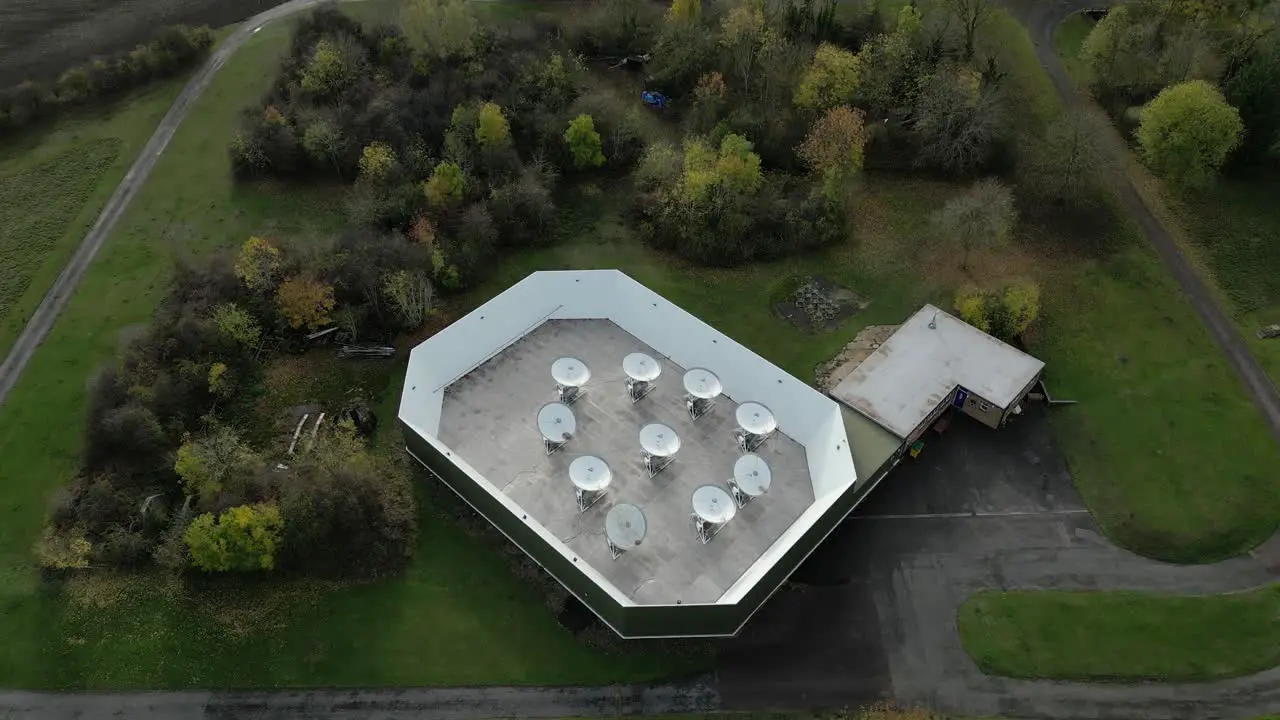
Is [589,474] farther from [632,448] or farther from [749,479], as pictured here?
[749,479]

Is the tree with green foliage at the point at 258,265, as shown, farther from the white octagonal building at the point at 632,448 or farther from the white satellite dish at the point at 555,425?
the white satellite dish at the point at 555,425

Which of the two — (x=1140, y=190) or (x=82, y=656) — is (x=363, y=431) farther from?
(x=1140, y=190)

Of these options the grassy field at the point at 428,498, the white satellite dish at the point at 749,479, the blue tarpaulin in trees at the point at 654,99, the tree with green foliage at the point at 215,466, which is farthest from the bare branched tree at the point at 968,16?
the tree with green foliage at the point at 215,466

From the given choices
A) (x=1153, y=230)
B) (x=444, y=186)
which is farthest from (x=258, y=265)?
(x=1153, y=230)

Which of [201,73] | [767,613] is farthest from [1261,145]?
[201,73]

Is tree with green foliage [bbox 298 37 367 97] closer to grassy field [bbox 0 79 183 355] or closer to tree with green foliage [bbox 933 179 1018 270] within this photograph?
grassy field [bbox 0 79 183 355]

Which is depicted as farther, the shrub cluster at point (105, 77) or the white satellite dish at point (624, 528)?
the shrub cluster at point (105, 77)
